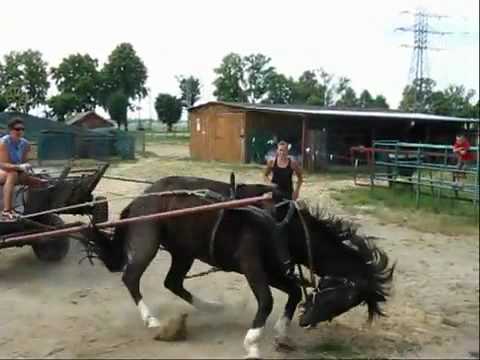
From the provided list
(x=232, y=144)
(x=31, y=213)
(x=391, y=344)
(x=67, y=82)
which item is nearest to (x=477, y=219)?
(x=391, y=344)

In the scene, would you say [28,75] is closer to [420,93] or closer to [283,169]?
[420,93]

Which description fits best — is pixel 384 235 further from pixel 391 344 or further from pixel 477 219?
pixel 477 219

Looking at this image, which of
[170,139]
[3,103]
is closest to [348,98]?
[170,139]

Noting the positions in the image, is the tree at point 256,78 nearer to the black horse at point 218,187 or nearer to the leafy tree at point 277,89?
the leafy tree at point 277,89

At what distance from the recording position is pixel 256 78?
1796 inches

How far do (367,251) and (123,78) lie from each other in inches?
1515

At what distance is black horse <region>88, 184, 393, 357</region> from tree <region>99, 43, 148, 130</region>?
34398mm

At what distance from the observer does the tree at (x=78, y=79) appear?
4306cm

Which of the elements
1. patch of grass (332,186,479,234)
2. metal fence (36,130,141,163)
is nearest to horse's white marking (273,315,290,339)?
patch of grass (332,186,479,234)

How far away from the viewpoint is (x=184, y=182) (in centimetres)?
509

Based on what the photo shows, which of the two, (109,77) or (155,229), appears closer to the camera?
(155,229)

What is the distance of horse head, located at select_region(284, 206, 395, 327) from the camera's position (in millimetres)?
4152

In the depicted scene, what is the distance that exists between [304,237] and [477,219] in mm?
2614

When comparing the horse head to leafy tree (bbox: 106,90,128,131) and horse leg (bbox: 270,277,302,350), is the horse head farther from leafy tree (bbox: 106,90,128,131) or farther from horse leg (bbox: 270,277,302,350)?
leafy tree (bbox: 106,90,128,131)
